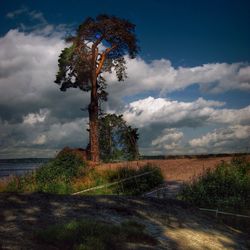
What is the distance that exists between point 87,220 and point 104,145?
65.1 ft

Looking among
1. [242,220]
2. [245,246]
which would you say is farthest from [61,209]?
[242,220]

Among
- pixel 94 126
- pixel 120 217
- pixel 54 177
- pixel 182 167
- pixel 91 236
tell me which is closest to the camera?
pixel 91 236

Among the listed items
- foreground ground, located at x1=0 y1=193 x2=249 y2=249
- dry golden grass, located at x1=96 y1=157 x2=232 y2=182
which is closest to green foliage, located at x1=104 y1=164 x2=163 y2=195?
dry golden grass, located at x1=96 y1=157 x2=232 y2=182

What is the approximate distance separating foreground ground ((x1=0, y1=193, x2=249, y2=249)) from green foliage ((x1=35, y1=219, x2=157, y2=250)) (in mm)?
203

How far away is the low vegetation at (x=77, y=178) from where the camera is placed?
56.1 ft

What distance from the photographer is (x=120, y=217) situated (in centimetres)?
726

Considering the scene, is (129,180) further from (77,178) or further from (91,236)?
(91,236)

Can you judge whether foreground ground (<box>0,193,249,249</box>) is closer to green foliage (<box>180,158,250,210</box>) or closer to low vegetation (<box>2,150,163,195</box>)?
green foliage (<box>180,158,250,210</box>)

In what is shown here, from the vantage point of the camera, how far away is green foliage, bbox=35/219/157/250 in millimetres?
5433

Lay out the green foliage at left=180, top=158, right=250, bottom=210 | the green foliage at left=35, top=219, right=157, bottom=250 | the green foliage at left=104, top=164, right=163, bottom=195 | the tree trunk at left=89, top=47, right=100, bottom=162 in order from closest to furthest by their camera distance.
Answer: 1. the green foliage at left=35, top=219, right=157, bottom=250
2. the green foliage at left=180, top=158, right=250, bottom=210
3. the green foliage at left=104, top=164, right=163, bottom=195
4. the tree trunk at left=89, top=47, right=100, bottom=162

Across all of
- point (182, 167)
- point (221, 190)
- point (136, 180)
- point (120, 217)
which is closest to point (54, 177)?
point (136, 180)

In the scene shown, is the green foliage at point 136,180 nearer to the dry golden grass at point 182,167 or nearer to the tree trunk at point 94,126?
the dry golden grass at point 182,167

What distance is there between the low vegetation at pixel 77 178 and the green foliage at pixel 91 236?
995 centimetres

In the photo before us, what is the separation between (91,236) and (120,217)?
1.61 m
